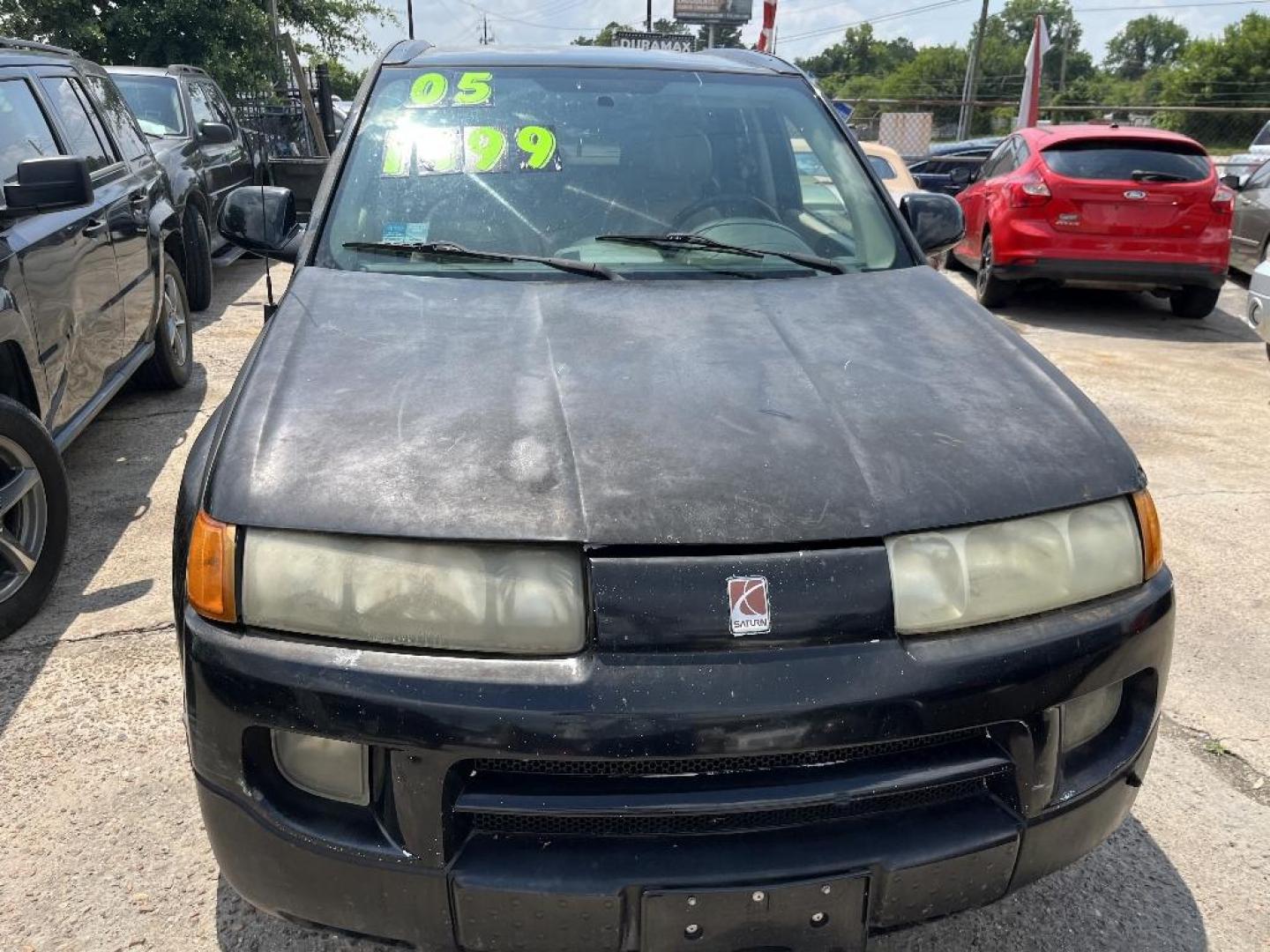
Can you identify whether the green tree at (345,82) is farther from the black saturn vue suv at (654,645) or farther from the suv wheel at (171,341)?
the black saturn vue suv at (654,645)

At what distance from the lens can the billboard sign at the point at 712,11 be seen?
47.2m

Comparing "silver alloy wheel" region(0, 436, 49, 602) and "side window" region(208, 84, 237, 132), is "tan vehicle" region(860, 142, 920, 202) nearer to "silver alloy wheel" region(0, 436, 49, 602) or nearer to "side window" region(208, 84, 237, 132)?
"side window" region(208, 84, 237, 132)

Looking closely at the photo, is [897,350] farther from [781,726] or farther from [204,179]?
[204,179]

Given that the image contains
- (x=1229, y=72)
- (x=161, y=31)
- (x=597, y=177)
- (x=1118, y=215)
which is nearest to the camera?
(x=597, y=177)

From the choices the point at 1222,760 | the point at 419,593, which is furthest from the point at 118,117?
the point at 1222,760

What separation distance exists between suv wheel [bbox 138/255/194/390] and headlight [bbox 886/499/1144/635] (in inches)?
188

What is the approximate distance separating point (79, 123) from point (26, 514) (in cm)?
234

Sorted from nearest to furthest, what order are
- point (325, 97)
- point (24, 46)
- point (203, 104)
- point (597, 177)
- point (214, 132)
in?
1. point (597, 177)
2. point (24, 46)
3. point (214, 132)
4. point (203, 104)
5. point (325, 97)

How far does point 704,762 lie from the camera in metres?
1.68

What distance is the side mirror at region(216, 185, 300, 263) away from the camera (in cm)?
314

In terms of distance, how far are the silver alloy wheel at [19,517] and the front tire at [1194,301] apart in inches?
325

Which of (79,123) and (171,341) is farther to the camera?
(171,341)

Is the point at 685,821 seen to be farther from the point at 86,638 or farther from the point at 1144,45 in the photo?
the point at 1144,45

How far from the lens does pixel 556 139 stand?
3031 millimetres
